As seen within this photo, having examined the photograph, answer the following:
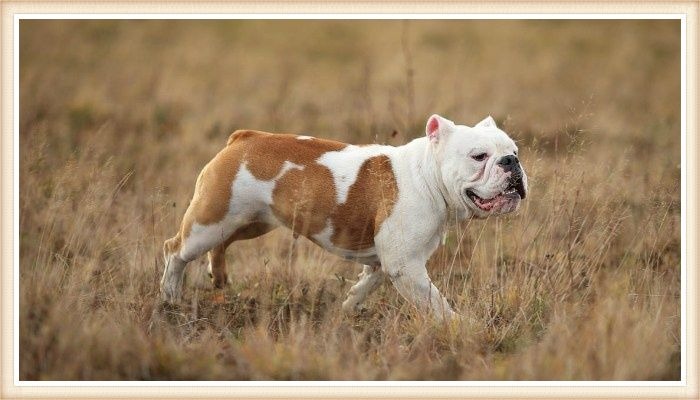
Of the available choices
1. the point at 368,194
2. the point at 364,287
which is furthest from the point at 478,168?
the point at 364,287

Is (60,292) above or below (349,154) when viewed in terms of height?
below

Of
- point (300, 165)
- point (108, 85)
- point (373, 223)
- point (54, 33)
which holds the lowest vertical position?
point (373, 223)

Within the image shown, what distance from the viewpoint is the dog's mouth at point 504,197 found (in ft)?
17.8

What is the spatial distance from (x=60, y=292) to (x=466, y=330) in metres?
2.93

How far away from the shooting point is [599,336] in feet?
16.4

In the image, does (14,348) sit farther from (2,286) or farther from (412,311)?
(412,311)

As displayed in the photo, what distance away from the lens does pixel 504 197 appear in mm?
5465

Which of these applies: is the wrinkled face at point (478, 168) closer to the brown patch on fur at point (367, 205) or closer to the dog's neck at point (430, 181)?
the dog's neck at point (430, 181)

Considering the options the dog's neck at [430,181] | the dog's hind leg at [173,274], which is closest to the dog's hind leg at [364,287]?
the dog's neck at [430,181]

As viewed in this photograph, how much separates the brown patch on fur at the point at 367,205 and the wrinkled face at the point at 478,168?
42cm

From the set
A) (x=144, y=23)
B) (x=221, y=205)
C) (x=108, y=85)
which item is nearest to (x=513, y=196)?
(x=221, y=205)

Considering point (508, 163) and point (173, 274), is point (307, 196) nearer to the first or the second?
point (173, 274)

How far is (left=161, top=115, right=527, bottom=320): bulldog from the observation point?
5.56m

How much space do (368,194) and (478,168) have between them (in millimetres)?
840
